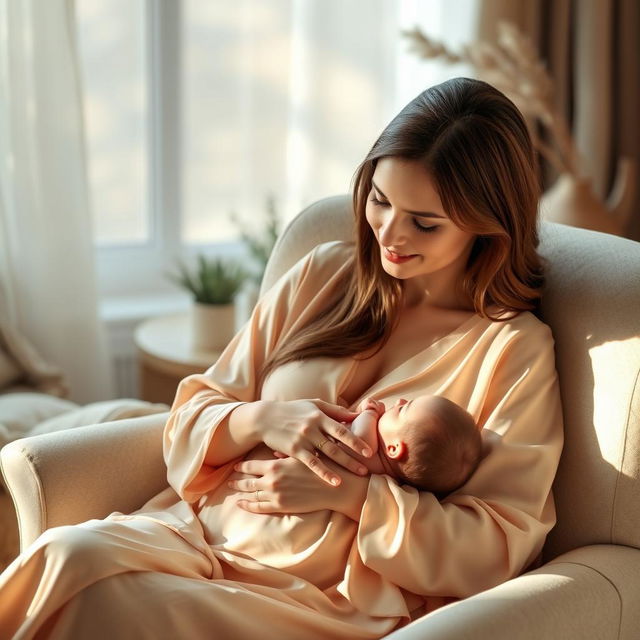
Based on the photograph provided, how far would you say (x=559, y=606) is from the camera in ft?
4.55

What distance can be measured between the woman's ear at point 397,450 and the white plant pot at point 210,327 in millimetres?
1278

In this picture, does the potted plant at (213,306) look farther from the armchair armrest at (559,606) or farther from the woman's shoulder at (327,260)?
the armchair armrest at (559,606)

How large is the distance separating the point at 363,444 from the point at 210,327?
50.2 inches

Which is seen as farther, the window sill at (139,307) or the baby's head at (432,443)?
the window sill at (139,307)

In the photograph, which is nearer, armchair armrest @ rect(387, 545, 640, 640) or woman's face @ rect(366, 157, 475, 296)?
armchair armrest @ rect(387, 545, 640, 640)

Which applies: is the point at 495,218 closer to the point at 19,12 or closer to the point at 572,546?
the point at 572,546

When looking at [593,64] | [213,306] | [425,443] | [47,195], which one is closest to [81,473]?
[425,443]

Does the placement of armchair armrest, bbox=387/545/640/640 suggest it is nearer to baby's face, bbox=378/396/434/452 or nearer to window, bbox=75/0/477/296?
baby's face, bbox=378/396/434/452

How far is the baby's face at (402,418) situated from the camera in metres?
1.52

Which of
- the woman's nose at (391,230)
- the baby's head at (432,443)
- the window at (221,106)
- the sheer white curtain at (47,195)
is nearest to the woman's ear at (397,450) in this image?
the baby's head at (432,443)

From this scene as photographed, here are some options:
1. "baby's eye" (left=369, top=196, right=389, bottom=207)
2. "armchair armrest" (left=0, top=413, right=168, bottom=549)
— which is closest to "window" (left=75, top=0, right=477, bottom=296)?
"armchair armrest" (left=0, top=413, right=168, bottom=549)

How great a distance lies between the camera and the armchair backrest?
5.14ft

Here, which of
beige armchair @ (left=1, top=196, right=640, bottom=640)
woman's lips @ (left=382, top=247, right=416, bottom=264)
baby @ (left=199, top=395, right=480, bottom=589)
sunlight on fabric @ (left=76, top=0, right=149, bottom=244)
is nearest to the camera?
beige armchair @ (left=1, top=196, right=640, bottom=640)

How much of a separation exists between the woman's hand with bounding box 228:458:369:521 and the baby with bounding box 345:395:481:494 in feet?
0.20
